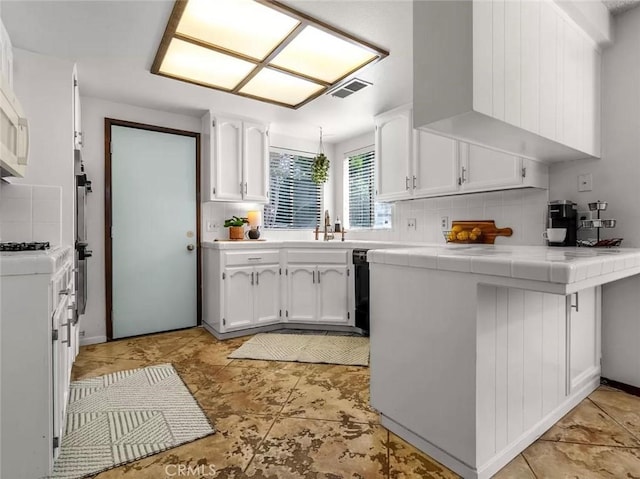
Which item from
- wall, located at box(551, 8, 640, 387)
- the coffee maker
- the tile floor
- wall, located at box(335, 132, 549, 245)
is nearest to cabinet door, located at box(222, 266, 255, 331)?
the tile floor

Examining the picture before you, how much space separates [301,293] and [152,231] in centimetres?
164

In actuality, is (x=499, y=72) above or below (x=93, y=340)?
above

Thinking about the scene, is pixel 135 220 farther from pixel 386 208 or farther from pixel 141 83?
pixel 386 208

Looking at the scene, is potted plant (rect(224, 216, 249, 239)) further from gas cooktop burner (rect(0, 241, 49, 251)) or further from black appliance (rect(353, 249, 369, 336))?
gas cooktop burner (rect(0, 241, 49, 251))

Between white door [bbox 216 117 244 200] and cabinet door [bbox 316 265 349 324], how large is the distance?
1231 mm

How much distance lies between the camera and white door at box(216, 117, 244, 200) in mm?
3510

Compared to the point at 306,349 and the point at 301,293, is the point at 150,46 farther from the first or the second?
the point at 306,349

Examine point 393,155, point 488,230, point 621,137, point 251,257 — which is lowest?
point 251,257

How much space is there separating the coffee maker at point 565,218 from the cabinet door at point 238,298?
8.37ft

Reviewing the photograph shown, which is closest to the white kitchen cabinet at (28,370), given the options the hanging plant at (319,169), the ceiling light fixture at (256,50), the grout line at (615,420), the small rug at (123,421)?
the small rug at (123,421)

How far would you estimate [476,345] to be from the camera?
132 cm

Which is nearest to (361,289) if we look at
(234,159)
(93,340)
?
(234,159)

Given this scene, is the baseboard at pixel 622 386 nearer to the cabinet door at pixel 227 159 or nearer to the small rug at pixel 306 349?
the small rug at pixel 306 349

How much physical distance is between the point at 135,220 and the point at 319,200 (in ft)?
7.44
